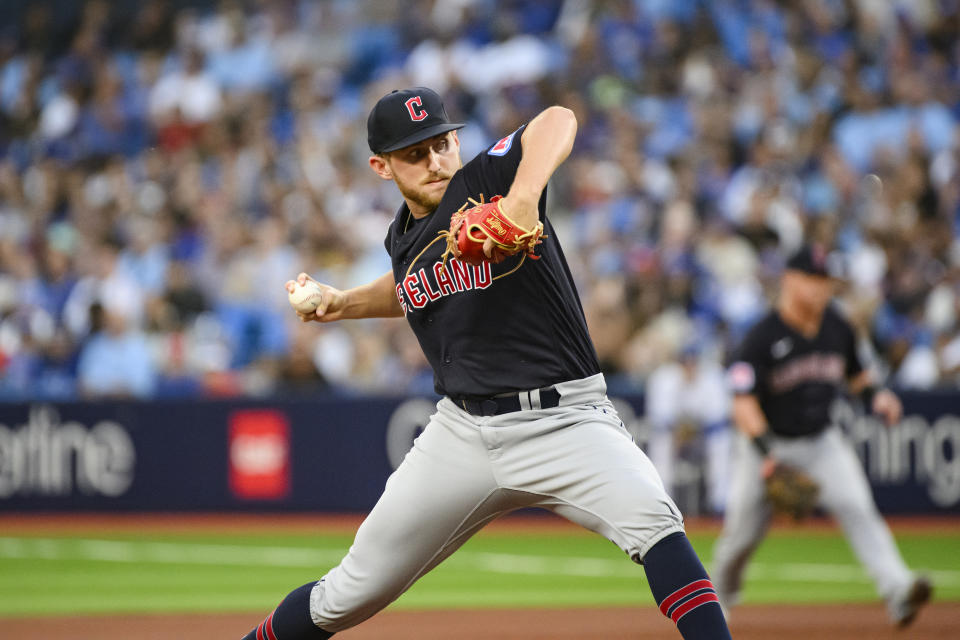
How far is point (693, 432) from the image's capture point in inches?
504

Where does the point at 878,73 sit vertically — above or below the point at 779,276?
above

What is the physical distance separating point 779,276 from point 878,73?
413cm

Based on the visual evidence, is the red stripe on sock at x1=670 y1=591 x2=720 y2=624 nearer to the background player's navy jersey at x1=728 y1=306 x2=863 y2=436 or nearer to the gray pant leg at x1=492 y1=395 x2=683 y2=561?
the gray pant leg at x1=492 y1=395 x2=683 y2=561

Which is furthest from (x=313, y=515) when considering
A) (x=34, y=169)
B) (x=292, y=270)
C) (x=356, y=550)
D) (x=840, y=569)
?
(x=356, y=550)

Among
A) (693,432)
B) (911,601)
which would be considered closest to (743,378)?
(911,601)

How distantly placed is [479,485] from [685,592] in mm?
820

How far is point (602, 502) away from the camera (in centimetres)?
423

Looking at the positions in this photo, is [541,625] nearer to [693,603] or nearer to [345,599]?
[345,599]

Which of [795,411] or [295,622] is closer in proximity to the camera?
[295,622]

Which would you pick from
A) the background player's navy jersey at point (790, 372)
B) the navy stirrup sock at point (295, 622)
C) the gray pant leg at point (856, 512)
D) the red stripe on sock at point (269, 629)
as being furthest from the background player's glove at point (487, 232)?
the gray pant leg at point (856, 512)

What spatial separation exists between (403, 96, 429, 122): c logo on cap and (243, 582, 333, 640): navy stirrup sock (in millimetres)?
Result: 1712

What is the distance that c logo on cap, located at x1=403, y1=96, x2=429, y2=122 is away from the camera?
446 centimetres

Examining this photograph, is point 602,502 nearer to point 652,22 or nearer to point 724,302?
point 724,302

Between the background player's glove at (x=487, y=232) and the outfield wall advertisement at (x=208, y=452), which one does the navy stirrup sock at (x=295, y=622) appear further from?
the outfield wall advertisement at (x=208, y=452)
